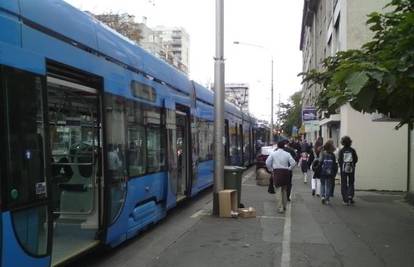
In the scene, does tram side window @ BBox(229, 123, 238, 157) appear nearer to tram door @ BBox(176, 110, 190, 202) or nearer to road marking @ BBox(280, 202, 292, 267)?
tram door @ BBox(176, 110, 190, 202)

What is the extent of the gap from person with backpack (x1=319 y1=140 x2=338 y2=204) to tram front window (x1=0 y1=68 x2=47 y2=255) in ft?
36.4

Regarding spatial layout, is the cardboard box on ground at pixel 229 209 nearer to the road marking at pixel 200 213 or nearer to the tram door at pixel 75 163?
the road marking at pixel 200 213

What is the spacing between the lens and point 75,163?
855 cm

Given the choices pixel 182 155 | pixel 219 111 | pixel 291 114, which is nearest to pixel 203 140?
pixel 182 155

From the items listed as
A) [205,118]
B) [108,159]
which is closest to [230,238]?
[108,159]

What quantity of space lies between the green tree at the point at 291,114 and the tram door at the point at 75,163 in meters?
75.3

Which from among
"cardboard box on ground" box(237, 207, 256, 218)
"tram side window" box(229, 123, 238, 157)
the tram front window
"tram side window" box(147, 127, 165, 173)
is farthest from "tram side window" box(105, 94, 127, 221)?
"tram side window" box(229, 123, 238, 157)

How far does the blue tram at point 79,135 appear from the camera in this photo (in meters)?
5.28

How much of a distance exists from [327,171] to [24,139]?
11528mm

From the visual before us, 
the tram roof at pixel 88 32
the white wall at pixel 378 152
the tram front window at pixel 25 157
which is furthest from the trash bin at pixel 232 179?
the tram front window at pixel 25 157

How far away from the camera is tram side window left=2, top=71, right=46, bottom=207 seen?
5.17 meters

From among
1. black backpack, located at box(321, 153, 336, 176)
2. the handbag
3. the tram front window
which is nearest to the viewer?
the tram front window

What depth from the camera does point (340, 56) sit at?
10.3 m

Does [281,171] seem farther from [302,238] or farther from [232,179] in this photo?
[302,238]
